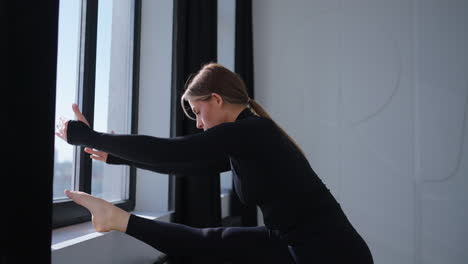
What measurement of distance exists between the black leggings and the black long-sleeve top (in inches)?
3.0

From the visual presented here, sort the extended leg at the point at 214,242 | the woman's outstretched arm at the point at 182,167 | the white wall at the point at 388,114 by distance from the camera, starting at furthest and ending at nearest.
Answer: the white wall at the point at 388,114
the woman's outstretched arm at the point at 182,167
the extended leg at the point at 214,242

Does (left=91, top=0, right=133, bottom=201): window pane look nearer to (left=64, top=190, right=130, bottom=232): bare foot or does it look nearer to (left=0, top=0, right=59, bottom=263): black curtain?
(left=64, top=190, right=130, bottom=232): bare foot

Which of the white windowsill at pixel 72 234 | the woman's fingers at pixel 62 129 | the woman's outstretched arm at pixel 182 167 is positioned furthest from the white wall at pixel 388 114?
the woman's fingers at pixel 62 129

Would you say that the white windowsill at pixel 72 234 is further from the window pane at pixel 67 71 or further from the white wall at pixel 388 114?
the white wall at pixel 388 114

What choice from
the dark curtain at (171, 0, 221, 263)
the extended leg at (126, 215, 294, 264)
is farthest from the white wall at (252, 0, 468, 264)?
the extended leg at (126, 215, 294, 264)

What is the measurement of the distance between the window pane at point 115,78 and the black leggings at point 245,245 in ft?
2.14

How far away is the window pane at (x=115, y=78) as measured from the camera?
1.72 meters

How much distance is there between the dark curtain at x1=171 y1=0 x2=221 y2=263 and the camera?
165cm

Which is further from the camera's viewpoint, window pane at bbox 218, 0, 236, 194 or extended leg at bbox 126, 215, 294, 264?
window pane at bbox 218, 0, 236, 194

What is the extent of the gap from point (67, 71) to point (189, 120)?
53 cm

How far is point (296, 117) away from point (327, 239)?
1.68m

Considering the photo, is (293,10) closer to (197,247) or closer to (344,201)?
(344,201)

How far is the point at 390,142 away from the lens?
2.48 m

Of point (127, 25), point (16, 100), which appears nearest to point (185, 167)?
point (16, 100)
